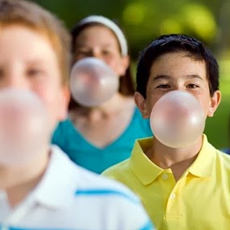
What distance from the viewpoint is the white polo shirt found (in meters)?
1.41

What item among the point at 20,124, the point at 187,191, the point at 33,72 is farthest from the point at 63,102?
the point at 187,191

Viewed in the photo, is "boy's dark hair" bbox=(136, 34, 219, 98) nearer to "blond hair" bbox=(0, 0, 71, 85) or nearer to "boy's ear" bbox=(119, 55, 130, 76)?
"blond hair" bbox=(0, 0, 71, 85)

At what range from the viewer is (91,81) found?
2.77 metres

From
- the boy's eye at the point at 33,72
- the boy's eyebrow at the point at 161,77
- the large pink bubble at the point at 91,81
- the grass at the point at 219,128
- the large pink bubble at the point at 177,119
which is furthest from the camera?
the grass at the point at 219,128

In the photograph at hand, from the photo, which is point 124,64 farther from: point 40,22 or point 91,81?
point 40,22

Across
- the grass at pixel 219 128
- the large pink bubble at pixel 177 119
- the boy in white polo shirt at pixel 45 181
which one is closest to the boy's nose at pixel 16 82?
the boy in white polo shirt at pixel 45 181

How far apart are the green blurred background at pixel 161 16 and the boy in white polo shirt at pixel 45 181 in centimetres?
709

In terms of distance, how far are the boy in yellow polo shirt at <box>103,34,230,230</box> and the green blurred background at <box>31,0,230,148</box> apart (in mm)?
6325

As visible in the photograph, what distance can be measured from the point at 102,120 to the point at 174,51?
100 cm

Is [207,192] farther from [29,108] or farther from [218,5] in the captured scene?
[218,5]

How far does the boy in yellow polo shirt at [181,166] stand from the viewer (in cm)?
202

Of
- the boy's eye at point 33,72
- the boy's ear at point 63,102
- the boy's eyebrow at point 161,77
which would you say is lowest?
the boy's eyebrow at point 161,77

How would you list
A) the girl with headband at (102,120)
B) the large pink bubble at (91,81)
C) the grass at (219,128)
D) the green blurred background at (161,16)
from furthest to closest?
the green blurred background at (161,16) → the grass at (219,128) → the girl with headband at (102,120) → the large pink bubble at (91,81)

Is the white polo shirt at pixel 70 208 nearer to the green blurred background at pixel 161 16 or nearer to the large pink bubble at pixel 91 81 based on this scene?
the large pink bubble at pixel 91 81
